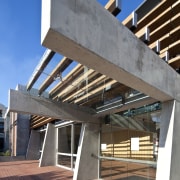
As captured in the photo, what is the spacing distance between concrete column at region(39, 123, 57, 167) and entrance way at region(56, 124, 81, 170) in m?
0.60

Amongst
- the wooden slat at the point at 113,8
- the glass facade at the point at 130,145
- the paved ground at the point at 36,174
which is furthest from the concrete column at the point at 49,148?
the wooden slat at the point at 113,8

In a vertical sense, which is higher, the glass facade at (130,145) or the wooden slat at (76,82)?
the wooden slat at (76,82)

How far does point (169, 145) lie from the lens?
20.6ft

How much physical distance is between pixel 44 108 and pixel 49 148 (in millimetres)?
9297

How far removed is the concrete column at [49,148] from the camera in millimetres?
17953

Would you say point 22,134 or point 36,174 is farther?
point 22,134

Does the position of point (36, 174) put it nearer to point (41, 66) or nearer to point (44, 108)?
point (44, 108)

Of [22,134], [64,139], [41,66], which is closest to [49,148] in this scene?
[64,139]

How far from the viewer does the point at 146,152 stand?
28.3ft

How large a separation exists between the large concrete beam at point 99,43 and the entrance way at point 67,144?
951 centimetres

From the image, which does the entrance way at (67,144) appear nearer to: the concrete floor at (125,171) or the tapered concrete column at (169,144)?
the concrete floor at (125,171)

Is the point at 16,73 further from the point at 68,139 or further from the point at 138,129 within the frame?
the point at 68,139

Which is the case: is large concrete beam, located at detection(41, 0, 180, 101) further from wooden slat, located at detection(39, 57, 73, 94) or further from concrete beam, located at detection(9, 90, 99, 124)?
concrete beam, located at detection(9, 90, 99, 124)

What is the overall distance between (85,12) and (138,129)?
6483 millimetres
